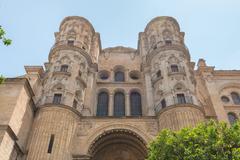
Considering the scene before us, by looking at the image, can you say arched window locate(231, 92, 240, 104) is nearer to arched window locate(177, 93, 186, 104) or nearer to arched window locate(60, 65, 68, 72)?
arched window locate(177, 93, 186, 104)

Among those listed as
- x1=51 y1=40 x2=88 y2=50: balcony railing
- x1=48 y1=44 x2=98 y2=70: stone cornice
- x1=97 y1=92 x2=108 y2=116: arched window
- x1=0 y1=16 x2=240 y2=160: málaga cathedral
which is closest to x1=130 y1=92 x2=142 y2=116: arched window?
x1=0 y1=16 x2=240 y2=160: málaga cathedral

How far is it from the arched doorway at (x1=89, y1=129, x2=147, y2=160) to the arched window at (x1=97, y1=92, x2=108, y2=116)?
3819 mm

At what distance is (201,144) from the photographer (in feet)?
40.7

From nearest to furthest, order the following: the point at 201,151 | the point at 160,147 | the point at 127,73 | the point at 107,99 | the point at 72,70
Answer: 1. the point at 201,151
2. the point at 160,147
3. the point at 72,70
4. the point at 107,99
5. the point at 127,73

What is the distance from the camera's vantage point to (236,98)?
1085 inches

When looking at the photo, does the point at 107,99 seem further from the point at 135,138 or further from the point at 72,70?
the point at 135,138

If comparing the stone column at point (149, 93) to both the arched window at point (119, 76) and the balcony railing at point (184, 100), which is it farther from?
the arched window at point (119, 76)

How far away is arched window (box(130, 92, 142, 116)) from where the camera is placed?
2503 cm

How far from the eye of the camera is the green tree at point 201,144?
1176 cm

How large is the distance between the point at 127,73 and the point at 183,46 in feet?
21.1

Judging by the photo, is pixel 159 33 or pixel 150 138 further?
pixel 159 33

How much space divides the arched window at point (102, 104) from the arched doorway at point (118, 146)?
12.5 ft

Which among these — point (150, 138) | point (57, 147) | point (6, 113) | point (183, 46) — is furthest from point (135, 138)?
point (183, 46)

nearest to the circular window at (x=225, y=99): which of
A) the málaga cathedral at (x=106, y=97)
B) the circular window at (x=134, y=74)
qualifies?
the málaga cathedral at (x=106, y=97)
